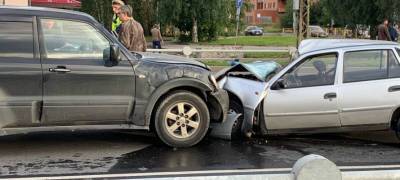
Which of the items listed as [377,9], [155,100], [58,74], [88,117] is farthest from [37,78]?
[377,9]

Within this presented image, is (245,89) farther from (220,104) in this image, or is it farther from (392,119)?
(392,119)

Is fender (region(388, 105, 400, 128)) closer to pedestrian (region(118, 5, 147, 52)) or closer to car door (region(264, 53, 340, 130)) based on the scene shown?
car door (region(264, 53, 340, 130))

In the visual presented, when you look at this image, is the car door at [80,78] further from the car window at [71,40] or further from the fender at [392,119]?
the fender at [392,119]

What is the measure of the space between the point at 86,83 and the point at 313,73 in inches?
118

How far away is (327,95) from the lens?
771 centimetres

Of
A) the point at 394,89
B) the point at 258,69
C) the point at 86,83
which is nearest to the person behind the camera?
the point at 86,83

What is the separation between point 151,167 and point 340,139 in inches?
119

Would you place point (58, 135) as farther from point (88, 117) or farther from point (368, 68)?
point (368, 68)

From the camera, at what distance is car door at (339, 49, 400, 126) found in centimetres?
760

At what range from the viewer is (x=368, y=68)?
309 inches

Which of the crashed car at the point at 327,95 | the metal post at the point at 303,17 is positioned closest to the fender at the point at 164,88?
the crashed car at the point at 327,95

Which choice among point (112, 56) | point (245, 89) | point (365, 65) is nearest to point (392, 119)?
point (365, 65)

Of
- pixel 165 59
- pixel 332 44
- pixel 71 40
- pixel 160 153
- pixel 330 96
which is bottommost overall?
pixel 160 153

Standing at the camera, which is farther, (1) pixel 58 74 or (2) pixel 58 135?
(2) pixel 58 135
